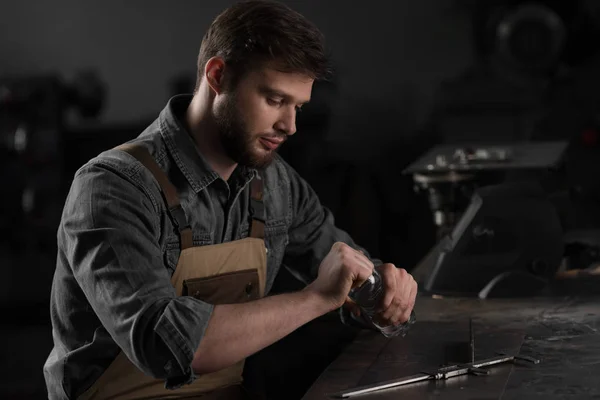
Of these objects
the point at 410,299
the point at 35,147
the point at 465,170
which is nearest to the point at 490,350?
the point at 410,299

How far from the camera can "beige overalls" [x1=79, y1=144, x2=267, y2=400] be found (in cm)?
181

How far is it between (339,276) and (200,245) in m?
0.34

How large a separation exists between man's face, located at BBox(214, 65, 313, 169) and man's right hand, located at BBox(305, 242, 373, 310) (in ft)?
0.90

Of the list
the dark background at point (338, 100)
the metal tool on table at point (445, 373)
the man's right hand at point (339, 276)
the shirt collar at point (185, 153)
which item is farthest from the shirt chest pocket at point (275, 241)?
the dark background at point (338, 100)

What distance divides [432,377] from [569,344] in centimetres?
36

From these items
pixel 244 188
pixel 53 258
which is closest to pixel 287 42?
pixel 244 188

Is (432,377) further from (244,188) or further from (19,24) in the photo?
(19,24)

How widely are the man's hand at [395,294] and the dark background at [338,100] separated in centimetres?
334

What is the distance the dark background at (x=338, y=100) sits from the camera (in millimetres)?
5125

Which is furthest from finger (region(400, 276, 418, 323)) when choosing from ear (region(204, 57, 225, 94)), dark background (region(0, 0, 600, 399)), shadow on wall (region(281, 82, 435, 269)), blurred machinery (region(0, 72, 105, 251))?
blurred machinery (region(0, 72, 105, 251))

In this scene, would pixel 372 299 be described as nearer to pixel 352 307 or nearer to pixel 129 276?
pixel 352 307

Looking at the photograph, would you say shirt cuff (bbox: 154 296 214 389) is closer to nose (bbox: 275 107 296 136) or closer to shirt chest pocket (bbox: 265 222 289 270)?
nose (bbox: 275 107 296 136)

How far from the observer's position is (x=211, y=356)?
1.59 m

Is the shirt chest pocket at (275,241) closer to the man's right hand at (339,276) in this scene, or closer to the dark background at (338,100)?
the man's right hand at (339,276)
